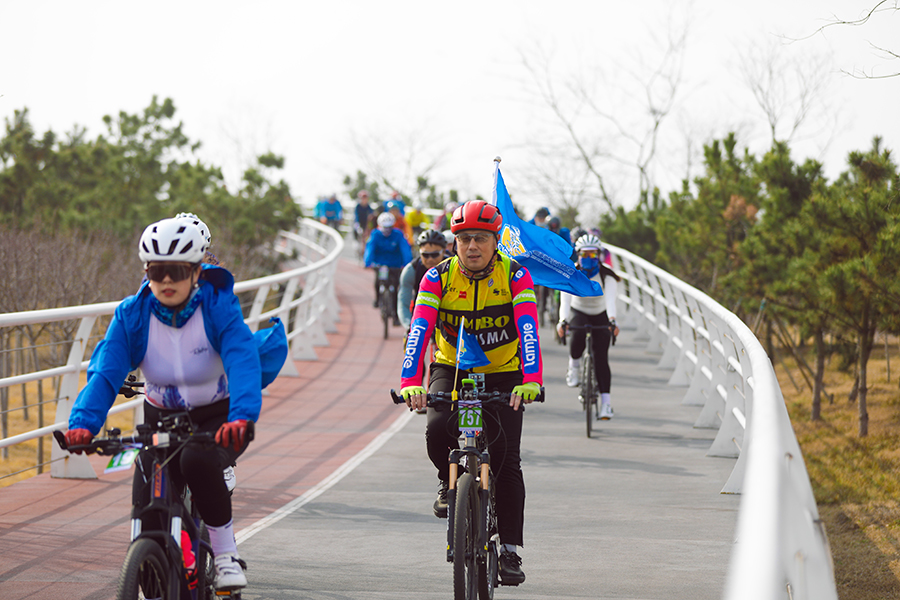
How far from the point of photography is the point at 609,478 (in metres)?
9.55

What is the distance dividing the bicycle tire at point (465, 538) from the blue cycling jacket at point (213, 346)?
120cm

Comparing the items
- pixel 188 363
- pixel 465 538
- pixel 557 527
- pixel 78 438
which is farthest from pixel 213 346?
pixel 557 527

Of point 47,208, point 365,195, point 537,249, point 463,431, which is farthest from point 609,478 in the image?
point 47,208

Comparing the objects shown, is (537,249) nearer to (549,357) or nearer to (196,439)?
(196,439)

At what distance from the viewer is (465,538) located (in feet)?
16.7

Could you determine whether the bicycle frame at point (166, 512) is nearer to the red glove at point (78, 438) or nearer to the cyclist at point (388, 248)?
the red glove at point (78, 438)

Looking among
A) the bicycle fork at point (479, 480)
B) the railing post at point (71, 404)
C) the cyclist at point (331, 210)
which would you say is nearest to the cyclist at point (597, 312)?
the railing post at point (71, 404)

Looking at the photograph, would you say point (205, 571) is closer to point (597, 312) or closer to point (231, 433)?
point (231, 433)

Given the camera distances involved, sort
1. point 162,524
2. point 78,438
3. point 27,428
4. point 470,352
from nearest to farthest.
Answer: point 78,438
point 162,524
point 470,352
point 27,428

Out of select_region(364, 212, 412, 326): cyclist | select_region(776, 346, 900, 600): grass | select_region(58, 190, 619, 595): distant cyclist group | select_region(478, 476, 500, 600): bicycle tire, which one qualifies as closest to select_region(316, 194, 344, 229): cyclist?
select_region(776, 346, 900, 600): grass

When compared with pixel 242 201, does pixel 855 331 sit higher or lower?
lower

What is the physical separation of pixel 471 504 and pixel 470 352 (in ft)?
2.97

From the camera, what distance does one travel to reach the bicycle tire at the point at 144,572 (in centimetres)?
380

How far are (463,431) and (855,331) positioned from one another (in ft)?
44.7
